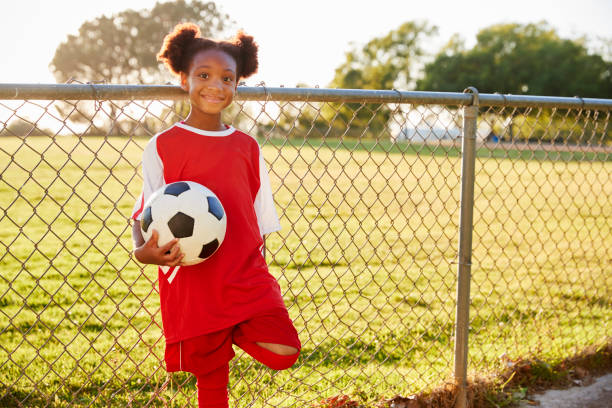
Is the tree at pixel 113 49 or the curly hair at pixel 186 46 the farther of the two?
the tree at pixel 113 49

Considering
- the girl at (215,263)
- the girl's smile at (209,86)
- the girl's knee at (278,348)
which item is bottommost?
the girl's knee at (278,348)

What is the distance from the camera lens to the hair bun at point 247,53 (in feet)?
7.76

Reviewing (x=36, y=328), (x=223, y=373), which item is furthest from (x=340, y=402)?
(x=36, y=328)

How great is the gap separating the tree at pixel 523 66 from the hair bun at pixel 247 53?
52371 mm

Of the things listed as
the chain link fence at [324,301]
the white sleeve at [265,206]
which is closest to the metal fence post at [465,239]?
the chain link fence at [324,301]

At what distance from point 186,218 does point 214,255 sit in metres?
0.24

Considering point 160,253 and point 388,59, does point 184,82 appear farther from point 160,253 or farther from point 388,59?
point 388,59

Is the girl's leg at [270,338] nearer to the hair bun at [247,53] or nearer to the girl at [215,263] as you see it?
the girl at [215,263]

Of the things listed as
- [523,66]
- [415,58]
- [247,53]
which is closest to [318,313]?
[247,53]

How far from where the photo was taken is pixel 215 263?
2041 millimetres

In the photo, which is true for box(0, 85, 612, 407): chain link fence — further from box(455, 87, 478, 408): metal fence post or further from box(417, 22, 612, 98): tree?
box(417, 22, 612, 98): tree

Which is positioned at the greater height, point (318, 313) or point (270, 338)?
point (270, 338)

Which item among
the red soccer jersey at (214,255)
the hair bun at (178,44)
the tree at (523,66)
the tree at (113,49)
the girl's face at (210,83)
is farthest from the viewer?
the tree at (113,49)

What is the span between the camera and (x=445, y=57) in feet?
186
